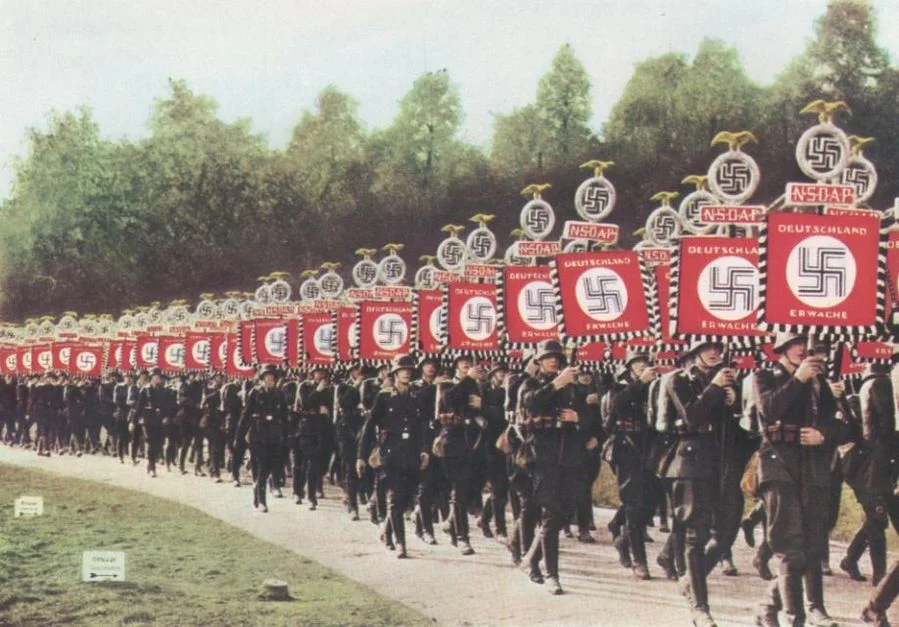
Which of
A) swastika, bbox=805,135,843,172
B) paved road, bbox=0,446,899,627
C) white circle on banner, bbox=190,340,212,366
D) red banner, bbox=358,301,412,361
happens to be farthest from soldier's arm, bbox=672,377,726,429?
white circle on banner, bbox=190,340,212,366

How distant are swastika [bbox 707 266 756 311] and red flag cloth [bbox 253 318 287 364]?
505 inches

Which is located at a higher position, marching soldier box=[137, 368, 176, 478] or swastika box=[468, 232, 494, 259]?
swastika box=[468, 232, 494, 259]

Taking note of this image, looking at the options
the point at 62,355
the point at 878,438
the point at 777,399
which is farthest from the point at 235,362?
the point at 777,399

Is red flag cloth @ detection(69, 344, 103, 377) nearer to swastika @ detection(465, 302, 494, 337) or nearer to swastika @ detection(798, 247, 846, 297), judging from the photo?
swastika @ detection(465, 302, 494, 337)

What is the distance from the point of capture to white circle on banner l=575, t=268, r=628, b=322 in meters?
14.0

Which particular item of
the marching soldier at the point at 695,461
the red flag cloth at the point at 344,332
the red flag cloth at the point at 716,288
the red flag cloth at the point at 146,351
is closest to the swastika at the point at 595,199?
the red flag cloth at the point at 716,288

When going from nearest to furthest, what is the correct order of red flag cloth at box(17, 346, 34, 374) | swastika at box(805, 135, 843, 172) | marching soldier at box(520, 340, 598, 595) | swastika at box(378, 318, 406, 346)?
marching soldier at box(520, 340, 598, 595) → swastika at box(805, 135, 843, 172) → swastika at box(378, 318, 406, 346) → red flag cloth at box(17, 346, 34, 374)

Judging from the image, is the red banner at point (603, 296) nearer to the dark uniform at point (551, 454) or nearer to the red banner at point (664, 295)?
the red banner at point (664, 295)

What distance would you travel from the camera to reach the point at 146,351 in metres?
31.0

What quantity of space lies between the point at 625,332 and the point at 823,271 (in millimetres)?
4404

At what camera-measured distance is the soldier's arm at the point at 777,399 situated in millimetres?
8469

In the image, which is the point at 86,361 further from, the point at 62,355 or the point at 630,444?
the point at 630,444

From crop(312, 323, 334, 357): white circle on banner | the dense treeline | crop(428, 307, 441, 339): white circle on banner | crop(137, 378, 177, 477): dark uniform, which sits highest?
the dense treeline

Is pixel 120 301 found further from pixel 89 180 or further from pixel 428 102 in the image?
pixel 428 102
